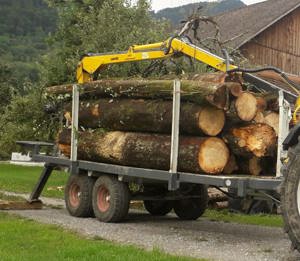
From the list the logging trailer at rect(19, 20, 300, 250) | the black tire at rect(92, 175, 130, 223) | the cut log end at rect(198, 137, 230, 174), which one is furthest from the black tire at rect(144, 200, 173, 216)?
the cut log end at rect(198, 137, 230, 174)

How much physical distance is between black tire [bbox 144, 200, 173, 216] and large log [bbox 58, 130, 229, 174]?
82.3 inches

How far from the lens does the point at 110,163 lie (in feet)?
38.6

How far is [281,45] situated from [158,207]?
19263 mm

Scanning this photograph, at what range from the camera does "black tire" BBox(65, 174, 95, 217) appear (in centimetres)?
1244

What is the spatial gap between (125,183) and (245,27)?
63.3 feet

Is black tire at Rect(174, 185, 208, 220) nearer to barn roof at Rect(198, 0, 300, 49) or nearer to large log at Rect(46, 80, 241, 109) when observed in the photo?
large log at Rect(46, 80, 241, 109)

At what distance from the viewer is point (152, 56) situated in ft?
40.9

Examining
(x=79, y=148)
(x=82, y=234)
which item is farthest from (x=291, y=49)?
(x=82, y=234)

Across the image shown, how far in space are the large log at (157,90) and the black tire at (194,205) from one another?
2560 mm

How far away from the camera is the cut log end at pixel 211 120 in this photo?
→ 32.1 ft

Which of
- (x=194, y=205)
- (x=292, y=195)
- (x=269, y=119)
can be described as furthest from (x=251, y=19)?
(x=292, y=195)

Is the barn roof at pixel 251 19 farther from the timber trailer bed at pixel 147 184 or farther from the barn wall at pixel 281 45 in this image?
the timber trailer bed at pixel 147 184

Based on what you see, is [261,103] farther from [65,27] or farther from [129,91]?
[65,27]

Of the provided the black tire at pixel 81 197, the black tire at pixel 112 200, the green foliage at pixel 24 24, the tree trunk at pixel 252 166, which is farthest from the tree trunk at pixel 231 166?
the green foliage at pixel 24 24
